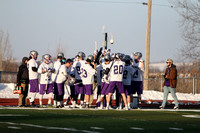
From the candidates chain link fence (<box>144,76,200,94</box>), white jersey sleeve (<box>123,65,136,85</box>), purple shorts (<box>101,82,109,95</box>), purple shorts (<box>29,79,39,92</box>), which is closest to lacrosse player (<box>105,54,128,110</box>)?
purple shorts (<box>101,82,109,95</box>)

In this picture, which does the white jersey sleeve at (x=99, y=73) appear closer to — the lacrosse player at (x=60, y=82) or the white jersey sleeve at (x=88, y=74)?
the white jersey sleeve at (x=88, y=74)

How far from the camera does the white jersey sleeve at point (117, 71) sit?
59.7 ft

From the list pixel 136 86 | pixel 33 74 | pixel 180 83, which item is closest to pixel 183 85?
pixel 180 83

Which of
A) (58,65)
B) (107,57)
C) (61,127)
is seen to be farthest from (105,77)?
(61,127)

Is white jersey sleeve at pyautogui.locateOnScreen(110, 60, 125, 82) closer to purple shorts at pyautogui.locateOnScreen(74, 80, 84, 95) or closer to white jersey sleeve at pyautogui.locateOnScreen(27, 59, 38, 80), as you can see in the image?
purple shorts at pyautogui.locateOnScreen(74, 80, 84, 95)

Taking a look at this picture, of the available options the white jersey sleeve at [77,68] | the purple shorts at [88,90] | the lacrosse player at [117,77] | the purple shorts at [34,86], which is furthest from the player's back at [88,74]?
the purple shorts at [34,86]

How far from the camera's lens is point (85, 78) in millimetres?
18922

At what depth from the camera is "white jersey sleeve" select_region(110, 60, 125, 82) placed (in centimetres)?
1820

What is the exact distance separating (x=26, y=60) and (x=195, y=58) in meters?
17.0

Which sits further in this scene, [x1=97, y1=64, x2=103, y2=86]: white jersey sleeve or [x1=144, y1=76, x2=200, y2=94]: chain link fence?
[x1=144, y1=76, x2=200, y2=94]: chain link fence

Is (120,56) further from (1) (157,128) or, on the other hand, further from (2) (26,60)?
(1) (157,128)

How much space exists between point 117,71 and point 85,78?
4.77ft

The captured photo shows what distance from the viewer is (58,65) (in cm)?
1902

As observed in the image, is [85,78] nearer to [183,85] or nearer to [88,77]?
[88,77]
